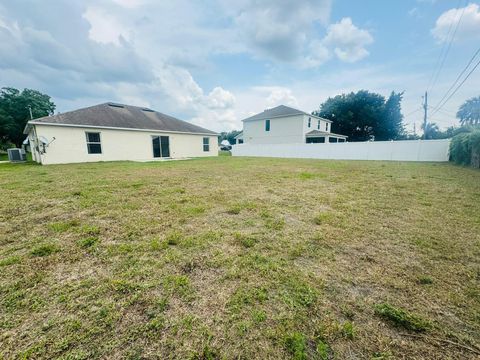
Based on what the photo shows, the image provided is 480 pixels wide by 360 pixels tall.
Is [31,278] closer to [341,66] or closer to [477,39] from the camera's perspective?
[477,39]

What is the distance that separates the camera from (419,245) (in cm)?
233

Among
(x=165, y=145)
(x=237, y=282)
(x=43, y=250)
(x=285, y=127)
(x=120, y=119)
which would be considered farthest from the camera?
(x=285, y=127)

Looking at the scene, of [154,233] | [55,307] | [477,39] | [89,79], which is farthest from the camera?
[89,79]

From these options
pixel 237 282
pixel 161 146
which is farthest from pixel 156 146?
pixel 237 282

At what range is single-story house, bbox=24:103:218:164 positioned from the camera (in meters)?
10.8

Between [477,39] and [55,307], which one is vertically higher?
[477,39]

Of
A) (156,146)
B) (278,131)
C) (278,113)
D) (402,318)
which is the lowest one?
(402,318)

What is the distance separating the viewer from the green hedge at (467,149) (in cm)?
927

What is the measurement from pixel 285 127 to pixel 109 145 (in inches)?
721

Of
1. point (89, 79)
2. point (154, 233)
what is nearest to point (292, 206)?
point (154, 233)

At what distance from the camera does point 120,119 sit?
13578mm

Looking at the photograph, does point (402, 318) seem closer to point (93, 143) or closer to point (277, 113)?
point (93, 143)

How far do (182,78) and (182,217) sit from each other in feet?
62.6

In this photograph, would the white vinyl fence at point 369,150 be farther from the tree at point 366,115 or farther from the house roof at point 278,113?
the tree at point 366,115
